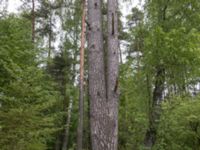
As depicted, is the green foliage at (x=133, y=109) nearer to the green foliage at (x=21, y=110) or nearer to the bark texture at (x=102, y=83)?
the green foliage at (x=21, y=110)

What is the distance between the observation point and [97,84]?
3965 mm

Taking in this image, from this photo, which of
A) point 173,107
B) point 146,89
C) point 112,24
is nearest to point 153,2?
point 146,89

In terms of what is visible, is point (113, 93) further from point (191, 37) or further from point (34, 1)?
point (34, 1)

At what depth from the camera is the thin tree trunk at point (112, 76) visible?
3.88 metres

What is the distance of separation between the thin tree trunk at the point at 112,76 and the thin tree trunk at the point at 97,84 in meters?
0.05

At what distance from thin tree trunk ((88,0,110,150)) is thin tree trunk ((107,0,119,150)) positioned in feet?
0.17

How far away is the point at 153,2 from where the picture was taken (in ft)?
31.5

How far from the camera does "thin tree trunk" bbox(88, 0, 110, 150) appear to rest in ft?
12.6

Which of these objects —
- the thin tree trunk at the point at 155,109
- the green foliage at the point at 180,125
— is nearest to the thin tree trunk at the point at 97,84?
the thin tree trunk at the point at 155,109

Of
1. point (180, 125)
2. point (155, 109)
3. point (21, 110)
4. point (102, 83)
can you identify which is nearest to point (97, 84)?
point (102, 83)

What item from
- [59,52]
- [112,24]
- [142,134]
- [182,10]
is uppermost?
[59,52]

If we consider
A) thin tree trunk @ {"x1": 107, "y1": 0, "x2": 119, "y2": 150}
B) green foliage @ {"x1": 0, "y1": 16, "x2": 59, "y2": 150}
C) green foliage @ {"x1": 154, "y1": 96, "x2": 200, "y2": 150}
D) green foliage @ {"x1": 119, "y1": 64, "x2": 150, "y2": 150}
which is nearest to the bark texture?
thin tree trunk @ {"x1": 107, "y1": 0, "x2": 119, "y2": 150}

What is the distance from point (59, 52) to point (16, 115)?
12.1m

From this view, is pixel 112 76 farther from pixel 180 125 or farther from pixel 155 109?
pixel 180 125
